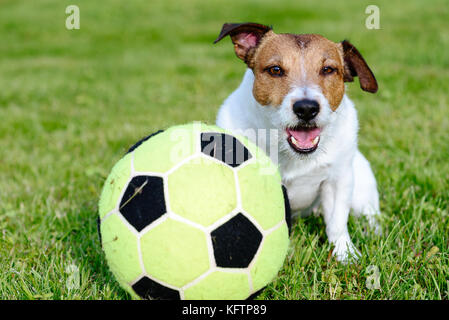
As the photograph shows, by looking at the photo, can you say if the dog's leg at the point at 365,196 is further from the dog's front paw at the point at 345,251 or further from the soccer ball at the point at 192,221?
the soccer ball at the point at 192,221

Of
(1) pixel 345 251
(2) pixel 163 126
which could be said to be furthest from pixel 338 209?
(2) pixel 163 126

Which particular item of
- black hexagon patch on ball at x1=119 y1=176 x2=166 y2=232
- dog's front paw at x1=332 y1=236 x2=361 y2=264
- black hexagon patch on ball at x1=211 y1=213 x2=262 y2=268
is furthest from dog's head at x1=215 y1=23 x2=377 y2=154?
black hexagon patch on ball at x1=119 y1=176 x2=166 y2=232

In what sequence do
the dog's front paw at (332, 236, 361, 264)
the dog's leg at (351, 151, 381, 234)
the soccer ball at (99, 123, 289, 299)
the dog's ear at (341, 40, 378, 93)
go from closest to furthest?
the soccer ball at (99, 123, 289, 299)
the dog's front paw at (332, 236, 361, 264)
the dog's ear at (341, 40, 378, 93)
the dog's leg at (351, 151, 381, 234)

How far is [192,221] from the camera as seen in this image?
2.07 meters

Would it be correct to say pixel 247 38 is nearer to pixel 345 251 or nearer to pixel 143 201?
pixel 345 251

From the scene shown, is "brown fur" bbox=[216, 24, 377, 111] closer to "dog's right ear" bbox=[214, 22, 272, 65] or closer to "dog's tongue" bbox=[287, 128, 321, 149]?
"dog's right ear" bbox=[214, 22, 272, 65]

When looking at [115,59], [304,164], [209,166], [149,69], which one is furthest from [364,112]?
[115,59]

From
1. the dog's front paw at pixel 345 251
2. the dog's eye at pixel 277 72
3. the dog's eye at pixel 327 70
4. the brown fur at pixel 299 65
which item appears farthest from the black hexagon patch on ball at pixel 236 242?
the dog's eye at pixel 327 70

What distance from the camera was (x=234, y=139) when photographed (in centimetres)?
241

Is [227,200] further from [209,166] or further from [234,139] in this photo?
[234,139]

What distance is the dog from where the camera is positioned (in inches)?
119

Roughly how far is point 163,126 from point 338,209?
3135mm

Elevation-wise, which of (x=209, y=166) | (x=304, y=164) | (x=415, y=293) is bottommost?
(x=415, y=293)

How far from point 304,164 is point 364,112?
11.3ft
